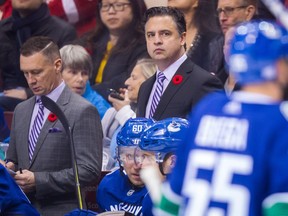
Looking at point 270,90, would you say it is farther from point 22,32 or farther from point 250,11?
point 22,32

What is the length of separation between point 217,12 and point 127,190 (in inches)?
105

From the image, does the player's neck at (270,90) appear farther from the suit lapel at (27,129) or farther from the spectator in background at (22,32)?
the spectator in background at (22,32)

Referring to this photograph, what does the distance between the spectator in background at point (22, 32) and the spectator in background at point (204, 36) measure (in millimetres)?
1338

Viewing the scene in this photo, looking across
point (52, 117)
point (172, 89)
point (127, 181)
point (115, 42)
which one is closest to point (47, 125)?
point (52, 117)

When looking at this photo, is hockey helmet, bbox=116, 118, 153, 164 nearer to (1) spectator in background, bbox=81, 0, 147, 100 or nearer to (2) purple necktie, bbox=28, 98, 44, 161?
(2) purple necktie, bbox=28, 98, 44, 161

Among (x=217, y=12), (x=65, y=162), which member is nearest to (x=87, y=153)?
(x=65, y=162)

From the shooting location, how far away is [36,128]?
7504 mm

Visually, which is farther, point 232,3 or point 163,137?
point 232,3

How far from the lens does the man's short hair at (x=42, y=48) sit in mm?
7727

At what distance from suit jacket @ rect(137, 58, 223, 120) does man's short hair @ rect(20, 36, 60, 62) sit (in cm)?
83

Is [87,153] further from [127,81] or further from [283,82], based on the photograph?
[283,82]

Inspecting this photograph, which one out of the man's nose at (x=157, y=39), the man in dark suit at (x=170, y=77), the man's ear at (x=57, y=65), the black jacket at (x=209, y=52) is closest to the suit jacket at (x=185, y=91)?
the man in dark suit at (x=170, y=77)

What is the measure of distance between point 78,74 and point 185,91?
5.77ft

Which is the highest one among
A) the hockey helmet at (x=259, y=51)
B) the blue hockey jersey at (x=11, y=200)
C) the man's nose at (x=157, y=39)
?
the hockey helmet at (x=259, y=51)
